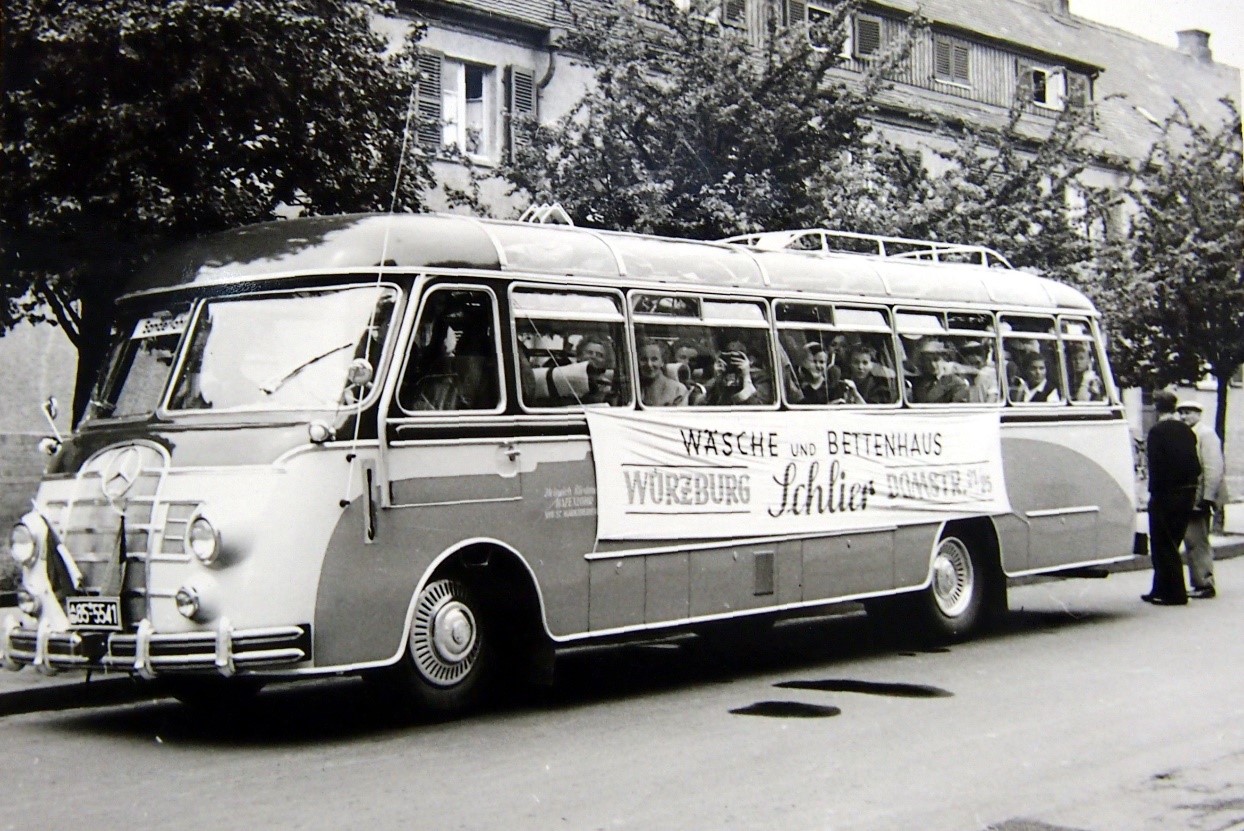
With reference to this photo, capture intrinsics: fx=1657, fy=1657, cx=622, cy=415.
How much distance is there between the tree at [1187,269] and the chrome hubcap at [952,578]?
11130mm

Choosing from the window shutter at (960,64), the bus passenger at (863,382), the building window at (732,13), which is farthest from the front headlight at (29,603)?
the window shutter at (960,64)

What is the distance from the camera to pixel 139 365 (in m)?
9.77

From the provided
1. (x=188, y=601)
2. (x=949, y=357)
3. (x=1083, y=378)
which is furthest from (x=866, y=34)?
(x=188, y=601)

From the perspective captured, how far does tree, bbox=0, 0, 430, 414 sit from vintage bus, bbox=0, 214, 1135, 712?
4.32 ft

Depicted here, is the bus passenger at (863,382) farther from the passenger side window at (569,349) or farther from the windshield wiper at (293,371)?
the windshield wiper at (293,371)

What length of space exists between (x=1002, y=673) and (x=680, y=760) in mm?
3884

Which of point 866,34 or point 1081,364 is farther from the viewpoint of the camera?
point 866,34

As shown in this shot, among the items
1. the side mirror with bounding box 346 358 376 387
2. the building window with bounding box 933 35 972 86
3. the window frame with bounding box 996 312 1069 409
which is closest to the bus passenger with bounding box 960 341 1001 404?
the window frame with bounding box 996 312 1069 409

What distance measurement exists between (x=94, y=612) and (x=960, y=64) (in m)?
29.6

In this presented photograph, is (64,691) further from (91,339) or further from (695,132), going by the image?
(695,132)

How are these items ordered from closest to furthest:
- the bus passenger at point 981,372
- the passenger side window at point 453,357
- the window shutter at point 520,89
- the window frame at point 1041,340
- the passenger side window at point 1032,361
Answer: the passenger side window at point 453,357, the bus passenger at point 981,372, the window frame at point 1041,340, the passenger side window at point 1032,361, the window shutter at point 520,89

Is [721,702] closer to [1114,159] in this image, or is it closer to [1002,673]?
[1002,673]

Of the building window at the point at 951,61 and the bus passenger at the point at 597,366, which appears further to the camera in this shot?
the building window at the point at 951,61

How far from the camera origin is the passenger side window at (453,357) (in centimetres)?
931
